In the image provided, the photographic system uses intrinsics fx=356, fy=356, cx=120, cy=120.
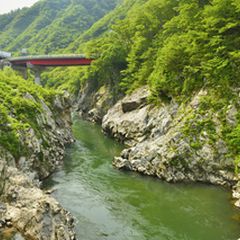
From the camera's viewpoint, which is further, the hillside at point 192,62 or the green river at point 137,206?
the hillside at point 192,62

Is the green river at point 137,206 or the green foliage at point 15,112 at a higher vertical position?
the green foliage at point 15,112

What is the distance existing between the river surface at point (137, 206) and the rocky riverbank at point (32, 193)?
1787 mm

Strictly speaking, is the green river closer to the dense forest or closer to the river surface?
the river surface

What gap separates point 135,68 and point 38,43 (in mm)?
127395

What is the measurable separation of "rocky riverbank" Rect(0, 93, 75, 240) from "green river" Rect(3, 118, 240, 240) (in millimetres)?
1755

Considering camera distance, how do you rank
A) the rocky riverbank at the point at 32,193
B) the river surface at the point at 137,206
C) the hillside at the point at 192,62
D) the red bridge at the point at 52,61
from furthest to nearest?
the red bridge at the point at 52,61, the hillside at the point at 192,62, the river surface at the point at 137,206, the rocky riverbank at the point at 32,193

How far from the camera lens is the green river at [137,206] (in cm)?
2334

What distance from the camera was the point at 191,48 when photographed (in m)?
41.8

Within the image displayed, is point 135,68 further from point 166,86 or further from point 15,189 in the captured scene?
point 15,189

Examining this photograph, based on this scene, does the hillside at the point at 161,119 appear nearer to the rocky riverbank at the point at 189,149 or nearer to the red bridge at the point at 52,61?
the rocky riverbank at the point at 189,149

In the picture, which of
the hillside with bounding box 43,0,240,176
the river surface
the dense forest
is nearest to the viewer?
the river surface

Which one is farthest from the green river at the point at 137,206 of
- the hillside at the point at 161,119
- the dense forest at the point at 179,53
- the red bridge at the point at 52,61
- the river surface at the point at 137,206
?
the red bridge at the point at 52,61

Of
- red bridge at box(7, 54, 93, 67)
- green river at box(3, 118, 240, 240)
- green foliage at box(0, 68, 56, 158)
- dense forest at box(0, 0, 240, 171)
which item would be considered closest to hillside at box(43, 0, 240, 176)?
dense forest at box(0, 0, 240, 171)

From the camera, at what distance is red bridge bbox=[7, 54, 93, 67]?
78.5 m
